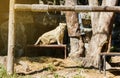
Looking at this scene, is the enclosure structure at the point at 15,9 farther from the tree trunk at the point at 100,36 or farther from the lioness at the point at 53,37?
the lioness at the point at 53,37

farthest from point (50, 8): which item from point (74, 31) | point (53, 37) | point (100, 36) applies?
point (53, 37)

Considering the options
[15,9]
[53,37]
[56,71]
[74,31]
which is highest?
[15,9]

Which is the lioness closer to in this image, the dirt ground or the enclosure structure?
the dirt ground

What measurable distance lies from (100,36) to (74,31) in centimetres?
113

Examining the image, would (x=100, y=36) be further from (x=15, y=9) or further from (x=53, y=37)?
(x=53, y=37)

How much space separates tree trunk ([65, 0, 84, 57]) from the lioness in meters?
1.36

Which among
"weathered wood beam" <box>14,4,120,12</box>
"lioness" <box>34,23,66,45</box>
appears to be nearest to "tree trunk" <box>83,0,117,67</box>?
"weathered wood beam" <box>14,4,120,12</box>

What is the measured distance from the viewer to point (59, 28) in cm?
1092

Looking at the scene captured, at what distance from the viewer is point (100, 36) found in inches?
327

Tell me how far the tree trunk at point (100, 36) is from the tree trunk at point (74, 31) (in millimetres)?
985

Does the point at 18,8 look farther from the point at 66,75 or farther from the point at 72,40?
the point at 72,40

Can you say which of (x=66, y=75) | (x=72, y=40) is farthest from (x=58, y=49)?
(x=66, y=75)

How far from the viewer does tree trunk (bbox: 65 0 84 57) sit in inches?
365

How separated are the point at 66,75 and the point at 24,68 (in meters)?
1.06
